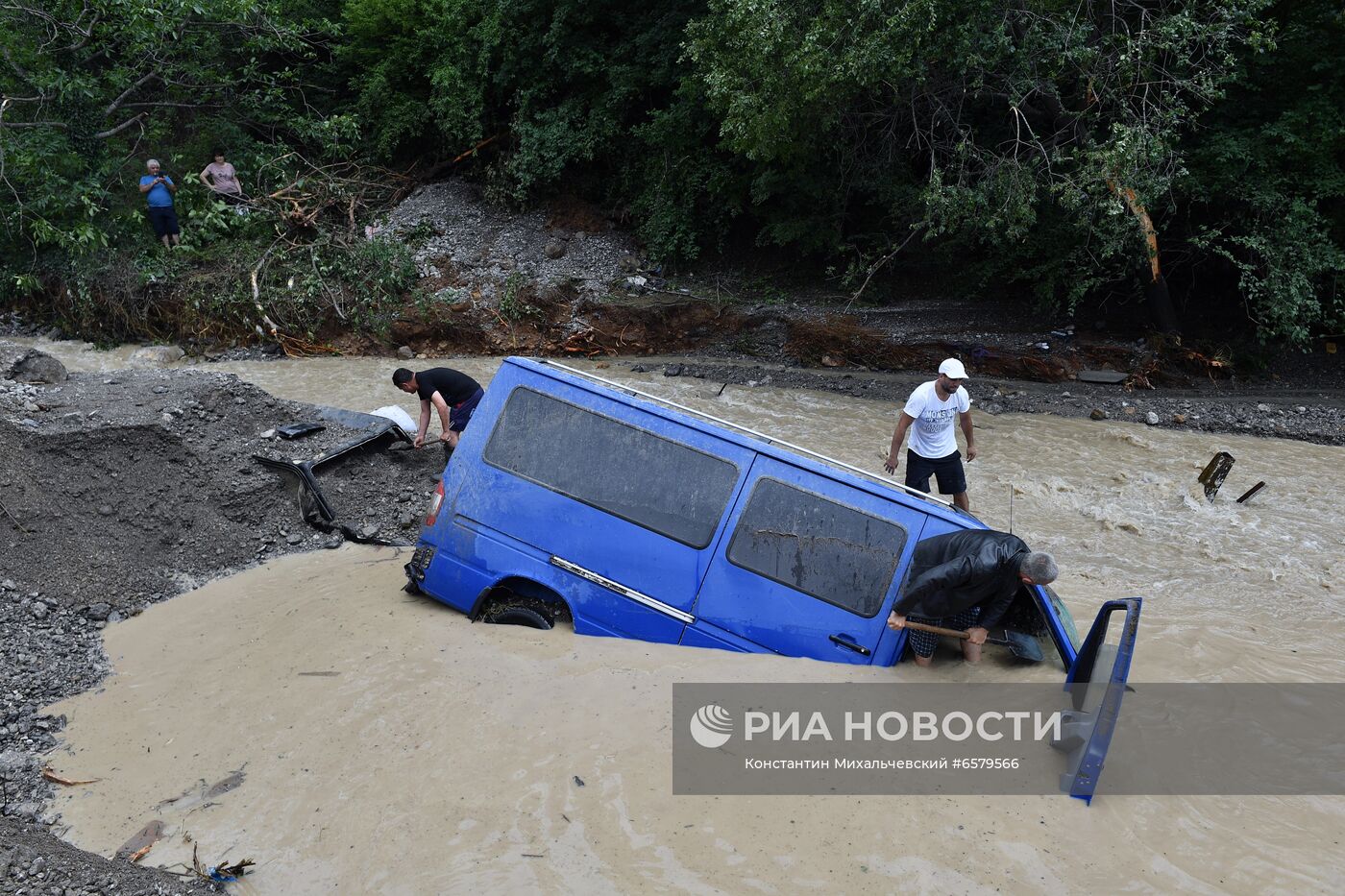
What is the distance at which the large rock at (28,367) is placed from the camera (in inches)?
395

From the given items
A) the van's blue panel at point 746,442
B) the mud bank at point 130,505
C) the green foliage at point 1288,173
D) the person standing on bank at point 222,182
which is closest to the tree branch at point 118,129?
the person standing on bank at point 222,182

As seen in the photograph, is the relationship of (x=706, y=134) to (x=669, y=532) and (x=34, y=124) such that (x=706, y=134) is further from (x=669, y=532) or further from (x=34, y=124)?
(x=669, y=532)

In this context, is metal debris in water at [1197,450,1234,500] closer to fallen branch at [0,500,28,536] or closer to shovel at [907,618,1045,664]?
shovel at [907,618,1045,664]

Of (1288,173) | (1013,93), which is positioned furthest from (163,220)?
(1288,173)

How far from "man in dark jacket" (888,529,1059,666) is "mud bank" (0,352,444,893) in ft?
14.8

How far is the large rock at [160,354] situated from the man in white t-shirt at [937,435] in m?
13.0

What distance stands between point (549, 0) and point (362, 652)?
15699 mm

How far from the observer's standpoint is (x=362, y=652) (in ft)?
18.0

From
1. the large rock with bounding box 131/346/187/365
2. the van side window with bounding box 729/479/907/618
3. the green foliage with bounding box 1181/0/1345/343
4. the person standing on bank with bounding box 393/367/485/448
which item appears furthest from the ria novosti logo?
the large rock with bounding box 131/346/187/365

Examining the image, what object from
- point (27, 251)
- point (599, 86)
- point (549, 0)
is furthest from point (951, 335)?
point (27, 251)

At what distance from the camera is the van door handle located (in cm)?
512

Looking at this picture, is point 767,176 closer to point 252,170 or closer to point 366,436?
point 366,436

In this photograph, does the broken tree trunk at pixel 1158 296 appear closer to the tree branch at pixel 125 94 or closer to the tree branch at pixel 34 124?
the tree branch at pixel 125 94

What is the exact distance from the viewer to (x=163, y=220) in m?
17.0
